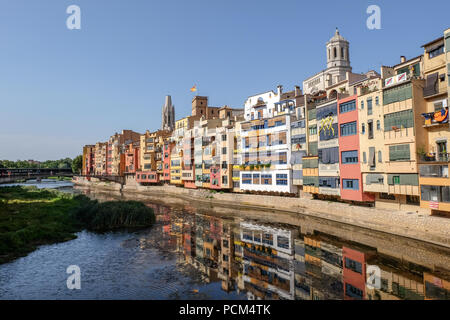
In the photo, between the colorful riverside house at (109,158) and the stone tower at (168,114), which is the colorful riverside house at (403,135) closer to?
the colorful riverside house at (109,158)

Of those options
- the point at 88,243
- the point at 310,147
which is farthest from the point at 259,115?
the point at 88,243

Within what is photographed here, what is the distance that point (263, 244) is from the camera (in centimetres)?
3161

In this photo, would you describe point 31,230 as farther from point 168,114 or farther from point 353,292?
Result: point 168,114

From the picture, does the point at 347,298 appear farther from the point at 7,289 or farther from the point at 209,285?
the point at 7,289

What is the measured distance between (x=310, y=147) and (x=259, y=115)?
58.3ft

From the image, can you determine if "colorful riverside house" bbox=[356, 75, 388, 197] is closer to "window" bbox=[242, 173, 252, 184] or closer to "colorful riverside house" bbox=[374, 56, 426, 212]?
"colorful riverside house" bbox=[374, 56, 426, 212]

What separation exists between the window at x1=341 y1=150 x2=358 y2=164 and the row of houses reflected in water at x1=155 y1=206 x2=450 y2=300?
10101mm

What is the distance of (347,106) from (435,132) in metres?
11.0

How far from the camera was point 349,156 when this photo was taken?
1484 inches

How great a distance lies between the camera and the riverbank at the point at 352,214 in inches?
1053

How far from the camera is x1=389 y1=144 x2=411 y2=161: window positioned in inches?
1184

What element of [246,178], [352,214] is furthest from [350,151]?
[246,178]

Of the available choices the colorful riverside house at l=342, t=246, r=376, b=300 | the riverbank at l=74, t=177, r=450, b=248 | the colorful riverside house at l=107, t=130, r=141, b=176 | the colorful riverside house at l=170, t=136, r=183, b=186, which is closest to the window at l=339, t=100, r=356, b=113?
the riverbank at l=74, t=177, r=450, b=248

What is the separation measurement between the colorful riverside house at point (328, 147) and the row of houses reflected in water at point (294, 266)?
25.8 feet
